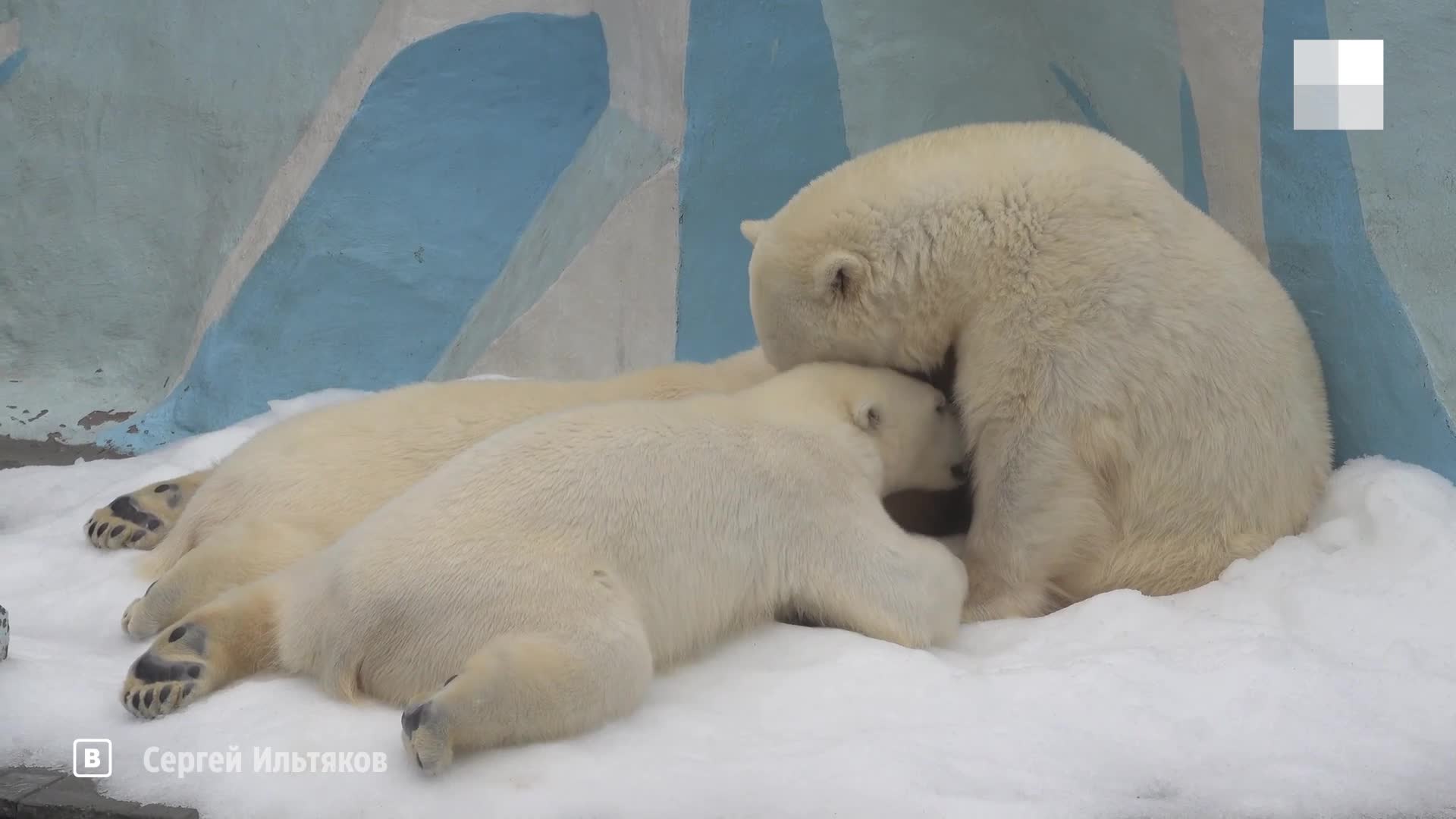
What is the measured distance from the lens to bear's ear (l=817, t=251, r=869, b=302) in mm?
2725

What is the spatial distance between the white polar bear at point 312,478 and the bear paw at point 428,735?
804 mm

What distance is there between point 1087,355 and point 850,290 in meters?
0.55

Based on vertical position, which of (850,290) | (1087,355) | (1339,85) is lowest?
(1087,355)

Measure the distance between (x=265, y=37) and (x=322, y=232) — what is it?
0.86m

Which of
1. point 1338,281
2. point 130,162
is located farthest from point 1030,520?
point 130,162

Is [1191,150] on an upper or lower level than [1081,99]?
lower

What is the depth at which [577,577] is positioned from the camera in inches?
78.3

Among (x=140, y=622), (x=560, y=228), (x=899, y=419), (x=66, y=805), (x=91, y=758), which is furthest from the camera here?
(x=560, y=228)

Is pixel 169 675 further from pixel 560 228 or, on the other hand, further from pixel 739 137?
pixel 560 228

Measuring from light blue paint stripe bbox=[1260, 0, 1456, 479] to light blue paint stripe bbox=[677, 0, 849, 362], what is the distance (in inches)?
61.4

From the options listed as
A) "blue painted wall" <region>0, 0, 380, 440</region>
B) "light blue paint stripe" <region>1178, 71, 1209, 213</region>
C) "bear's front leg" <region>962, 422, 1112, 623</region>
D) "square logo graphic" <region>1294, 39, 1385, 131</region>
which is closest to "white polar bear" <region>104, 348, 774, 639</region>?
"bear's front leg" <region>962, 422, 1112, 623</region>

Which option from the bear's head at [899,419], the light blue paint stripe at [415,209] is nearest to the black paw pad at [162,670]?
the bear's head at [899,419]

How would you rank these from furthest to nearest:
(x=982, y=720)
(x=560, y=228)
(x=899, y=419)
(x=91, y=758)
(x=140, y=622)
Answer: (x=560, y=228) → (x=899, y=419) → (x=140, y=622) → (x=982, y=720) → (x=91, y=758)

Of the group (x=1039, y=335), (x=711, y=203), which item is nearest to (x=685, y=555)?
(x=1039, y=335)
